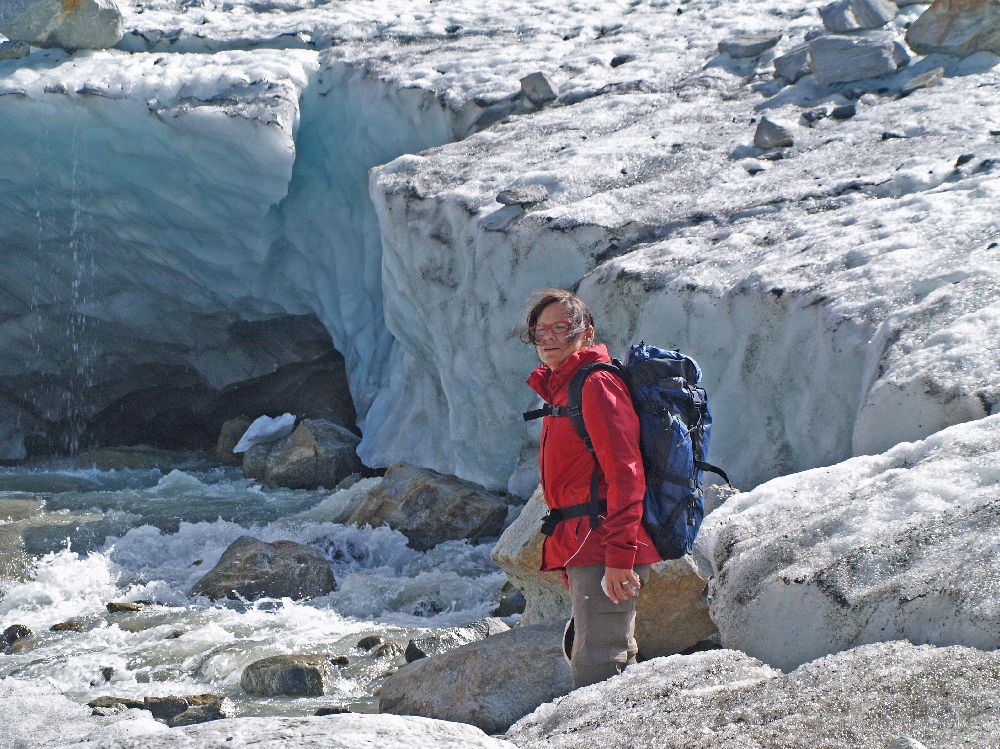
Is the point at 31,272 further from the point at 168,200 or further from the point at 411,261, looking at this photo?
the point at 411,261

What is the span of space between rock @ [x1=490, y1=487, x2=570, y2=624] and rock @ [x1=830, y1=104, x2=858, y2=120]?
439cm

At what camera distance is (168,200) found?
10.6m

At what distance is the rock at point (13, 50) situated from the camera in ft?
34.1

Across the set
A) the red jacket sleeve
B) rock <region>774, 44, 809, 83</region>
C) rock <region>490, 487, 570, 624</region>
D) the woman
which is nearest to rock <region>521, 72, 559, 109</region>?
rock <region>774, 44, 809, 83</region>

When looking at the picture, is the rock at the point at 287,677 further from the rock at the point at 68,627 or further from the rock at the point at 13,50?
the rock at the point at 13,50

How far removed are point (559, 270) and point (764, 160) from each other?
163 cm

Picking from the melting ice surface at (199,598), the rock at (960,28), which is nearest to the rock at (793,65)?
the rock at (960,28)

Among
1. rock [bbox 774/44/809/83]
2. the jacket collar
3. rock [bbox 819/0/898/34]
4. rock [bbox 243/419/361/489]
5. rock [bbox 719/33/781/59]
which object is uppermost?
rock [bbox 819/0/898/34]

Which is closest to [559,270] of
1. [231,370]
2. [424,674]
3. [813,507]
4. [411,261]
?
[411,261]

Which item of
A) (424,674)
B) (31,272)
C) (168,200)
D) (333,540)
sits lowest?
(333,540)

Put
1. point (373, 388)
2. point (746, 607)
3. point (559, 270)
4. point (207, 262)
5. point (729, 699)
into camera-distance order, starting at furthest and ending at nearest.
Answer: point (207, 262)
point (373, 388)
point (559, 270)
point (746, 607)
point (729, 699)

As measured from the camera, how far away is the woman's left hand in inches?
108

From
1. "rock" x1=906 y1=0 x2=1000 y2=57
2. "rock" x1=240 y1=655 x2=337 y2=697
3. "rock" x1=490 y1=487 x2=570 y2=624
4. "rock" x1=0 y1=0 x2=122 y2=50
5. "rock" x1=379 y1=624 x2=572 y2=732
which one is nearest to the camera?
"rock" x1=379 y1=624 x2=572 y2=732

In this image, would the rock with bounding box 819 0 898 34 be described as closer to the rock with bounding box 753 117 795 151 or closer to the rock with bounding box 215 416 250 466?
the rock with bounding box 753 117 795 151
